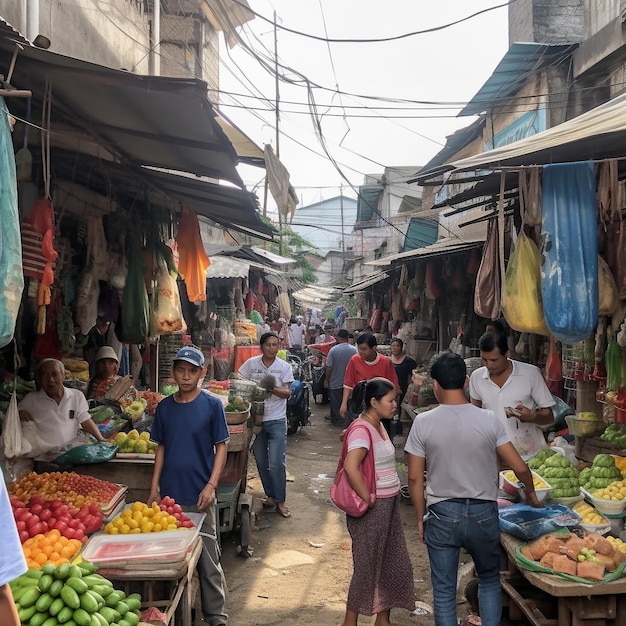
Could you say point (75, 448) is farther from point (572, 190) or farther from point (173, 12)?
point (173, 12)

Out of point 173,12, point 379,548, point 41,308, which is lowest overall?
point 379,548

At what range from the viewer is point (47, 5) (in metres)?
6.57

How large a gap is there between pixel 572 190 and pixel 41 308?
11.6 ft

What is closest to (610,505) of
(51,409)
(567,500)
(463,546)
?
(567,500)

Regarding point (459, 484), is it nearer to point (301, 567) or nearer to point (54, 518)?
point (54, 518)

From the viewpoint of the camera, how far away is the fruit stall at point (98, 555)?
301cm

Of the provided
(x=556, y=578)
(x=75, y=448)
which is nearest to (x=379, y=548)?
→ (x=556, y=578)

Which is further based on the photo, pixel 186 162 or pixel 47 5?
pixel 47 5

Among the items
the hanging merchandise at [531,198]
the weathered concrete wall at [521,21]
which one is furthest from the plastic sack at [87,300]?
the weathered concrete wall at [521,21]

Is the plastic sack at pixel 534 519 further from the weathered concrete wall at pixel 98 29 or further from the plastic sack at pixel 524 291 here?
the weathered concrete wall at pixel 98 29

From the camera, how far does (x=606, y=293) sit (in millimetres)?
4492

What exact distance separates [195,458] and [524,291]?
103 inches

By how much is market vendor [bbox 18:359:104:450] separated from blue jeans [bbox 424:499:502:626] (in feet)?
11.0

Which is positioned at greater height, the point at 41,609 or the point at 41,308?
the point at 41,308
